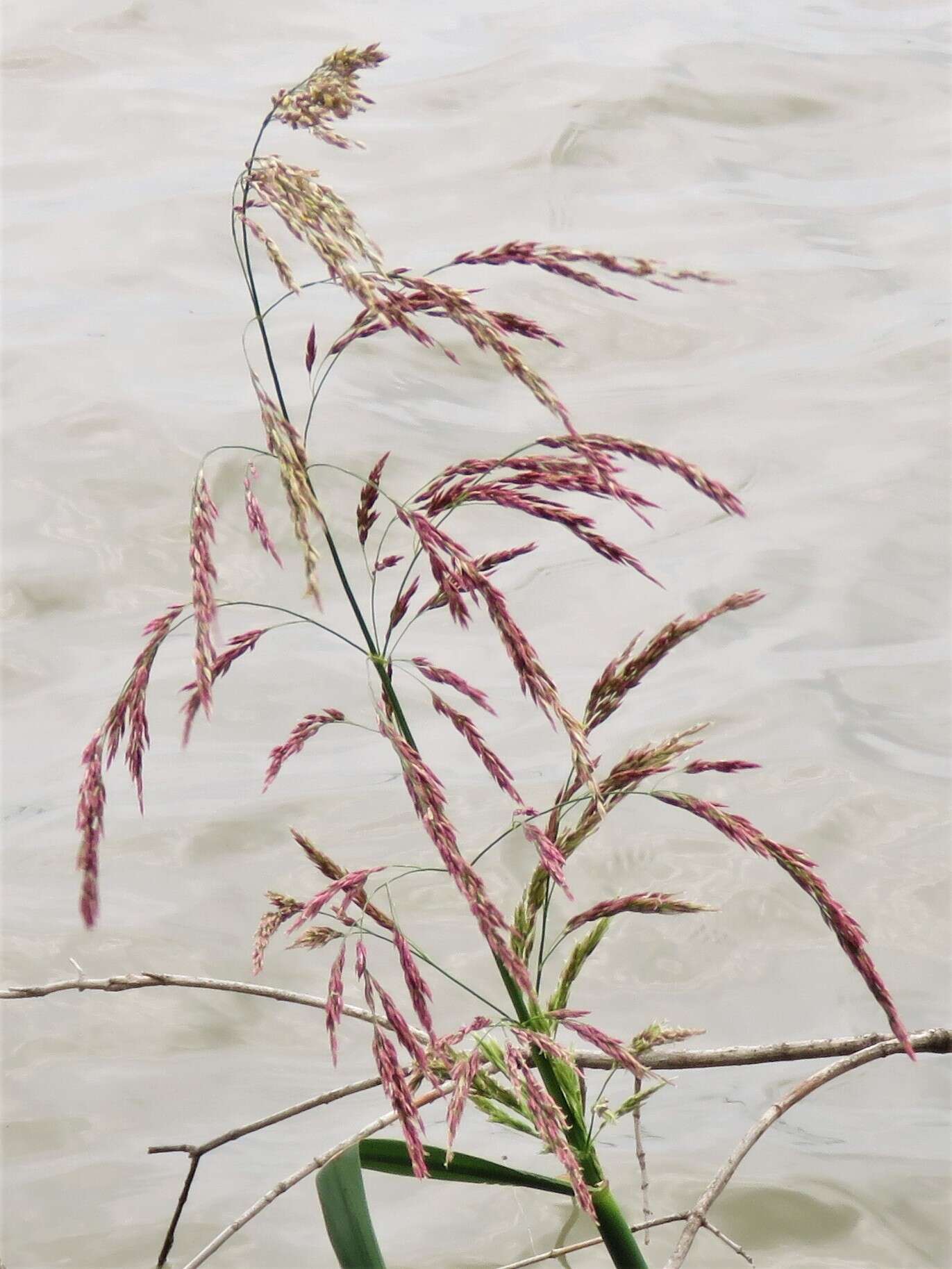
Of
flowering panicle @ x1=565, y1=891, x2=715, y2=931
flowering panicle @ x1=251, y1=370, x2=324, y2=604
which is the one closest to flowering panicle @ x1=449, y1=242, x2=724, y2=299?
flowering panicle @ x1=251, y1=370, x2=324, y2=604

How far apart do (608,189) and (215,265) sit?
2.77 ft

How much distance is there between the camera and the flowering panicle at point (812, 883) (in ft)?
1.95

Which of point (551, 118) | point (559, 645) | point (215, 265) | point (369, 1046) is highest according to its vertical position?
point (551, 118)

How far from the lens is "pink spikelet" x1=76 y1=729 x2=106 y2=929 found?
0.59 m

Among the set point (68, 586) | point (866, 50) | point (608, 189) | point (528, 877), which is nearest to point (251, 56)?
point (608, 189)

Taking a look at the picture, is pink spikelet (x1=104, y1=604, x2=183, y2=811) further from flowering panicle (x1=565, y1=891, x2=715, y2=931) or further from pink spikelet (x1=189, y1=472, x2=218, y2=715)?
flowering panicle (x1=565, y1=891, x2=715, y2=931)

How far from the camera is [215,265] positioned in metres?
2.70

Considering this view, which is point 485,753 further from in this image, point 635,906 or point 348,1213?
point 348,1213

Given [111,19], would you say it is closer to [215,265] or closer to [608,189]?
[215,265]

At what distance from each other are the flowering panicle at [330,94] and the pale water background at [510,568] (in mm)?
848

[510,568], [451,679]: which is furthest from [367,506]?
[510,568]

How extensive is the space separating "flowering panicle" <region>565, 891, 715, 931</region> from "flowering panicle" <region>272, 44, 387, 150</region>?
41 centimetres

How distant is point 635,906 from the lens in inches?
29.3

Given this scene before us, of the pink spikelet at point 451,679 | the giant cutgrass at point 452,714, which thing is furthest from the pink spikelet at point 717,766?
the pink spikelet at point 451,679
